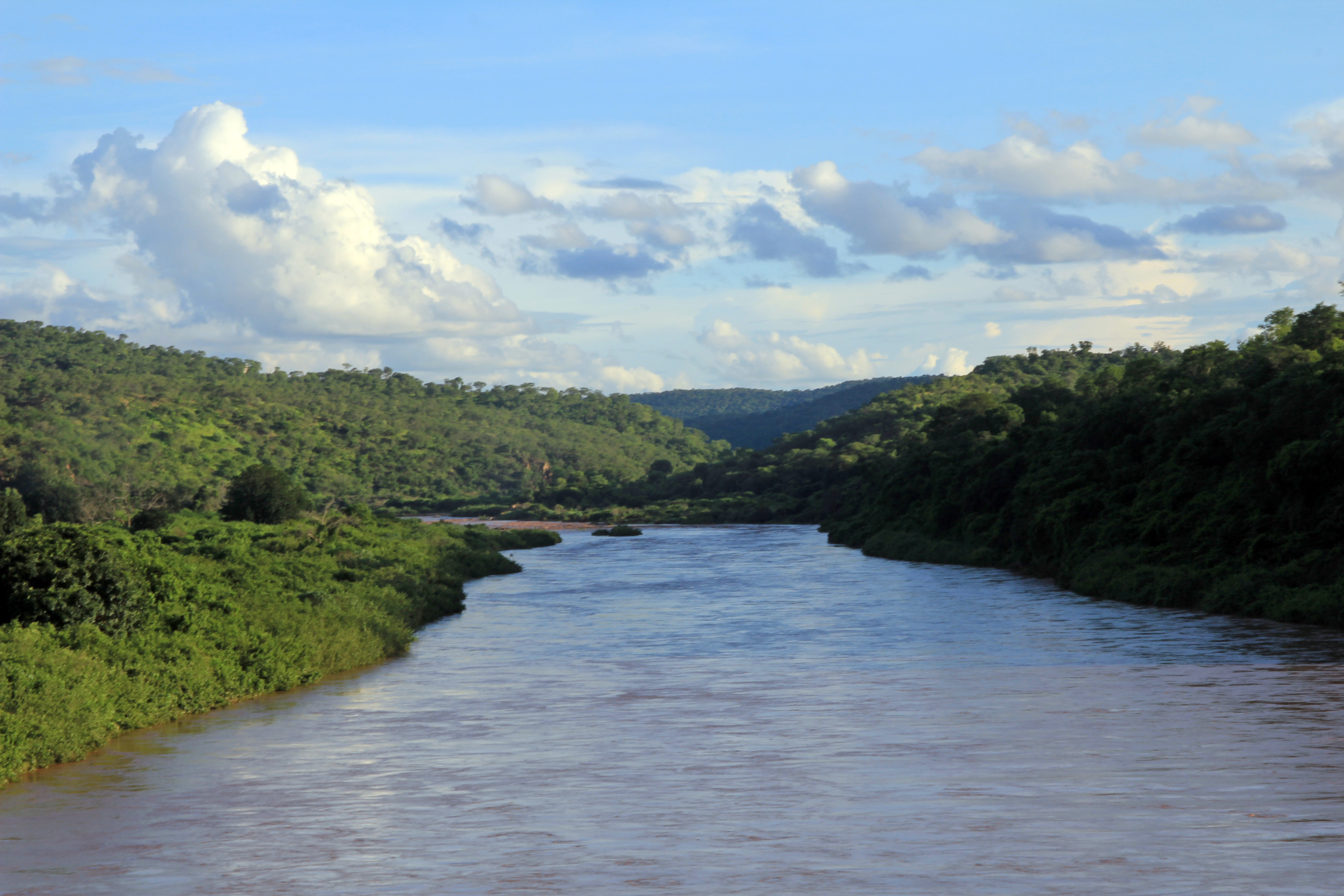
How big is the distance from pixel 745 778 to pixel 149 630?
13.2 m

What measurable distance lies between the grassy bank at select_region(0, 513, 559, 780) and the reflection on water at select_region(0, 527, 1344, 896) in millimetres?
639

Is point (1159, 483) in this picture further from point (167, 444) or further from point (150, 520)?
point (167, 444)

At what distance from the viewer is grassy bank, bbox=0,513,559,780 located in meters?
19.9

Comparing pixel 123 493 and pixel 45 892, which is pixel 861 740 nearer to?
pixel 45 892

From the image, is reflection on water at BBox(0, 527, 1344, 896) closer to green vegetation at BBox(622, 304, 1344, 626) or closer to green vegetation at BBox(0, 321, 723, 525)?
green vegetation at BBox(622, 304, 1344, 626)

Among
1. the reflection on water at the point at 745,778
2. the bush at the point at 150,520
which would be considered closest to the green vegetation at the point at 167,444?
the bush at the point at 150,520

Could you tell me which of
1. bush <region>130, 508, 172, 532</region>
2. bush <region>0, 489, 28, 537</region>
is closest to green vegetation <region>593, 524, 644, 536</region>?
bush <region>130, 508, 172, 532</region>

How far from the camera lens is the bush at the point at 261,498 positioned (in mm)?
58781

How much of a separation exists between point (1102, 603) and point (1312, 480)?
29.1 ft

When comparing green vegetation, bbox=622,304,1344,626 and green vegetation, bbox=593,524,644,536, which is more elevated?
green vegetation, bbox=622,304,1344,626

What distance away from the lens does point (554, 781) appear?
1816 centimetres

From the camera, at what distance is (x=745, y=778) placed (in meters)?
18.1

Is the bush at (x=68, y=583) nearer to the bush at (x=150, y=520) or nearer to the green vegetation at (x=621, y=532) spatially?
the bush at (x=150, y=520)

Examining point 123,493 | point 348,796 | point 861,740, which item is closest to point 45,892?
point 348,796
